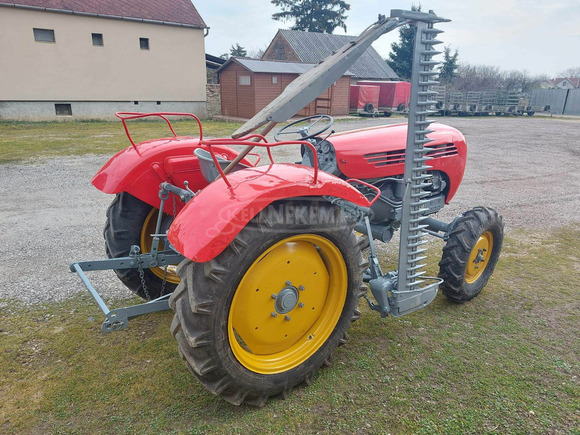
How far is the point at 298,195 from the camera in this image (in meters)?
1.89

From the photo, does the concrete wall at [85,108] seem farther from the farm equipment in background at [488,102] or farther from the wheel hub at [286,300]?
the wheel hub at [286,300]

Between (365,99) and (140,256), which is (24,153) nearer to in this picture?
(140,256)

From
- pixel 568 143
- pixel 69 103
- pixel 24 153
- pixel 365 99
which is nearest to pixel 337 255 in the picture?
pixel 24 153

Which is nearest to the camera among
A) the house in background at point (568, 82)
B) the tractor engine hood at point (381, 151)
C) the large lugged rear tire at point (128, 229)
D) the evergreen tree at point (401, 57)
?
the large lugged rear tire at point (128, 229)

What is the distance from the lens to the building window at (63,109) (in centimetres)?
1661

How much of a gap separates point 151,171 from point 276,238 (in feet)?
3.76

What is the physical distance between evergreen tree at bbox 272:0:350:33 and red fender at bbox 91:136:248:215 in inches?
1435

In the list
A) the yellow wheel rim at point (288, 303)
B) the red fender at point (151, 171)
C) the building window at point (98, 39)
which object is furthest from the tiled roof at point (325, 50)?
the yellow wheel rim at point (288, 303)

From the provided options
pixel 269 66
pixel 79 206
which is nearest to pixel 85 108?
pixel 269 66

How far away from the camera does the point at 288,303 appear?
208cm

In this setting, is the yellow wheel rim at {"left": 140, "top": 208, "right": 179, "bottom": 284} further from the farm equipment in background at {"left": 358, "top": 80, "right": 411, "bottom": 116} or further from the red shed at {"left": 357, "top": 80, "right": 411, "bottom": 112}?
the red shed at {"left": 357, "top": 80, "right": 411, "bottom": 112}

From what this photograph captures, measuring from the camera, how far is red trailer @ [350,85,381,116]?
2242 centimetres

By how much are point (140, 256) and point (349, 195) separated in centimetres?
131

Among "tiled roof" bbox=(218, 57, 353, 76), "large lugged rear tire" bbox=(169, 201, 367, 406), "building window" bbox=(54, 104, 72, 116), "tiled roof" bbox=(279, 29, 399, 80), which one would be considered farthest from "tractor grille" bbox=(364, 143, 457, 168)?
A: "tiled roof" bbox=(279, 29, 399, 80)
